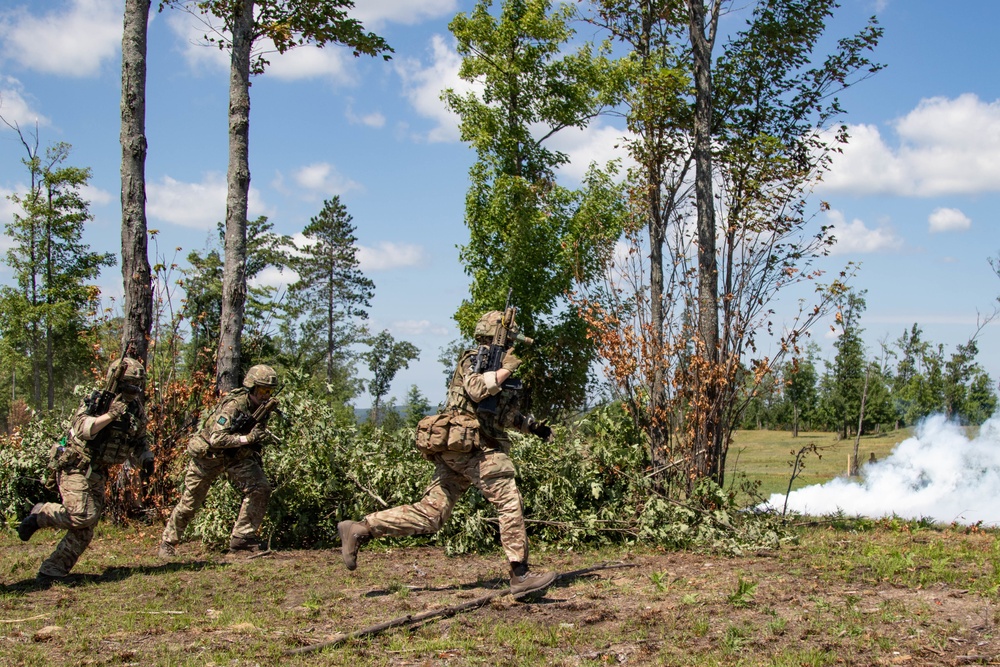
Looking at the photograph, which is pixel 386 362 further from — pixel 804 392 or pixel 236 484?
pixel 236 484

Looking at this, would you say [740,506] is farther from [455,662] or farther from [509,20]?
[509,20]

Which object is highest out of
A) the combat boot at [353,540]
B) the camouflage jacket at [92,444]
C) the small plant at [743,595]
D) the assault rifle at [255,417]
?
the assault rifle at [255,417]

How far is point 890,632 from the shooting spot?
4852 millimetres

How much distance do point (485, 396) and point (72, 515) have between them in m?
3.55

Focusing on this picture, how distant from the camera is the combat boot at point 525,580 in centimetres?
593

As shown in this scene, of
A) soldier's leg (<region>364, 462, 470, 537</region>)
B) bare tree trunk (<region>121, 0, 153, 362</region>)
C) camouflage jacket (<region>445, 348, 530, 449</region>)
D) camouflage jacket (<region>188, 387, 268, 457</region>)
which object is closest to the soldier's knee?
camouflage jacket (<region>188, 387, 268, 457</region>)

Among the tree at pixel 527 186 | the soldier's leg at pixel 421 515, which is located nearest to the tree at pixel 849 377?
the tree at pixel 527 186

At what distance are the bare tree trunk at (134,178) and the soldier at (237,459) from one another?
8.27 ft

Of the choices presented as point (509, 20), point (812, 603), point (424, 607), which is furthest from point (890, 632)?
point (509, 20)

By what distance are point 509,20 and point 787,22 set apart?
14.8m

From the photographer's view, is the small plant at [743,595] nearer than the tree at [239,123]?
Yes

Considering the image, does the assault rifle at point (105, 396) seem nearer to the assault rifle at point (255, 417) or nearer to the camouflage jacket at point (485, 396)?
the assault rifle at point (255, 417)

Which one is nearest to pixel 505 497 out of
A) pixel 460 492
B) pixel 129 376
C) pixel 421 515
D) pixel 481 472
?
pixel 481 472

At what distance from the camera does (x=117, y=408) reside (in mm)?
7180
